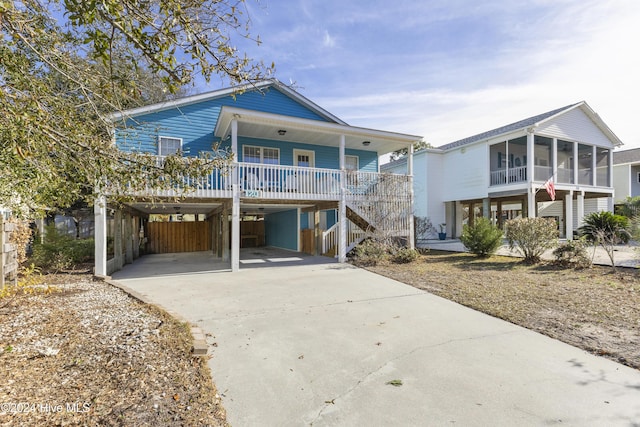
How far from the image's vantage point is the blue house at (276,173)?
960cm

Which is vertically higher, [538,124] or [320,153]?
[538,124]

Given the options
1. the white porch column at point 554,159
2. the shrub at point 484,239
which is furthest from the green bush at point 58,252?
the white porch column at point 554,159

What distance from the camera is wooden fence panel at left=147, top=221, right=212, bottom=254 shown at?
16.2 metres

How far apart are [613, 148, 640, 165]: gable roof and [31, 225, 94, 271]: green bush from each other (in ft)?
118

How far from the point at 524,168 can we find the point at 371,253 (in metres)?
11.4

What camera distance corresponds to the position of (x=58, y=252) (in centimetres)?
979

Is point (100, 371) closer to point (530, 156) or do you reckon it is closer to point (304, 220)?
point (304, 220)

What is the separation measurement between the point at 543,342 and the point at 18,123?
6.06 m

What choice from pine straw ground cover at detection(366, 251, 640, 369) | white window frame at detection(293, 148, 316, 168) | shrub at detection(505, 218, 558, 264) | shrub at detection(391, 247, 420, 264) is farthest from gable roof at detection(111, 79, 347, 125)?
shrub at detection(505, 218, 558, 264)

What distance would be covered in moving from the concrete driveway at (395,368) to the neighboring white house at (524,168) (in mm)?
13819

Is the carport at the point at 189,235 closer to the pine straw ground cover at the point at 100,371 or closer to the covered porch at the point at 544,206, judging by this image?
the pine straw ground cover at the point at 100,371

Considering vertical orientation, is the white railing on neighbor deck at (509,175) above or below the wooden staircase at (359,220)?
above

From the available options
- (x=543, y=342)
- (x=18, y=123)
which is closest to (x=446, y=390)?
(x=543, y=342)

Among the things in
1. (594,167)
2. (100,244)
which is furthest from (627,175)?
(100,244)
